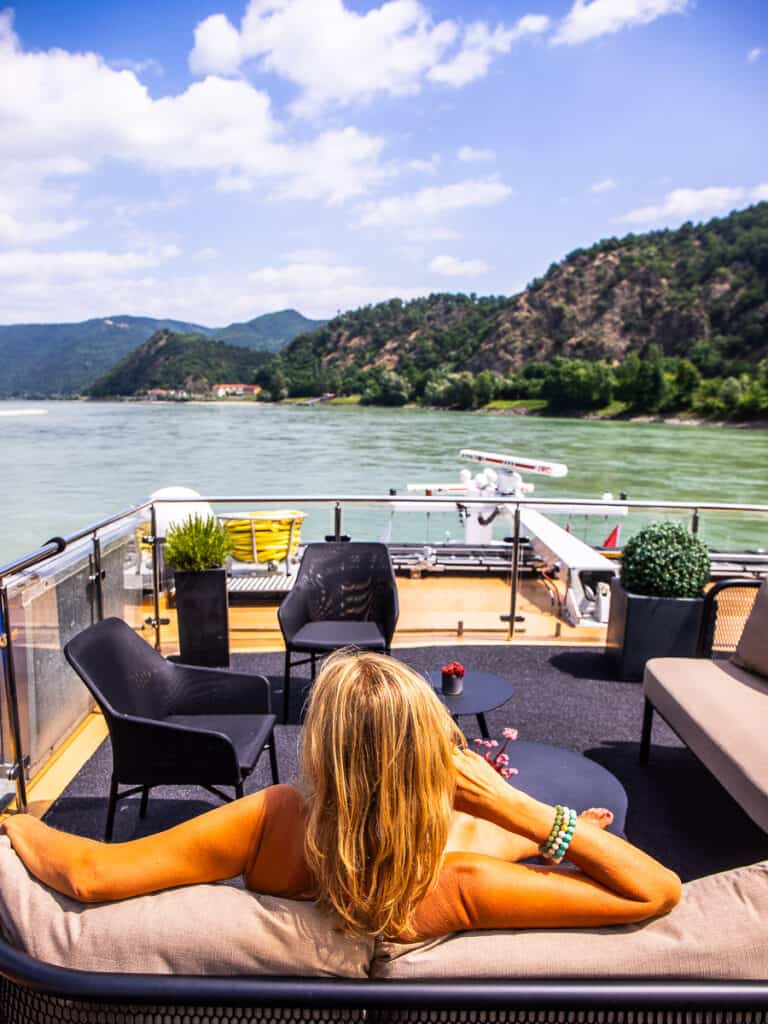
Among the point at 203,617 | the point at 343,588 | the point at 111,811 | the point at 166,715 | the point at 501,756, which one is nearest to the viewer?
the point at 501,756

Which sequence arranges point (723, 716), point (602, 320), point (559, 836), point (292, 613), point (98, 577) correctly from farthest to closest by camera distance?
point (602, 320)
point (292, 613)
point (98, 577)
point (723, 716)
point (559, 836)

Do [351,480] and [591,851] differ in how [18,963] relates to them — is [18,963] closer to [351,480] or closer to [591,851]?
[591,851]

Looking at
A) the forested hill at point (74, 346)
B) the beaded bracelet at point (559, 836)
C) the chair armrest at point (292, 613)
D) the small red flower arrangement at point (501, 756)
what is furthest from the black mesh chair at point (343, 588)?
the forested hill at point (74, 346)

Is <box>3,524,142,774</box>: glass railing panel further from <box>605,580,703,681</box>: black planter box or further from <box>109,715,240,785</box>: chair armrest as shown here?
<box>605,580,703,681</box>: black planter box

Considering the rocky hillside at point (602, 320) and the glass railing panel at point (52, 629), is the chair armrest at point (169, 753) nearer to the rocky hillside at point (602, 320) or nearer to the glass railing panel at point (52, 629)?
the glass railing panel at point (52, 629)

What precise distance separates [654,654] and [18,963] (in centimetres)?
374

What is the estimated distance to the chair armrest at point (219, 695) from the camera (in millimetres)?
2865

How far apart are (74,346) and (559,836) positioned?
139368 mm

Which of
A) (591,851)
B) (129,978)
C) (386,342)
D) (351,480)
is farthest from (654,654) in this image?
(386,342)

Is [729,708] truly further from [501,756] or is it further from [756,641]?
[501,756]

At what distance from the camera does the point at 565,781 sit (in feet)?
7.59

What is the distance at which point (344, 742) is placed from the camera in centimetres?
100

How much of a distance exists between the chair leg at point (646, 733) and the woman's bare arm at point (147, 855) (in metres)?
2.53

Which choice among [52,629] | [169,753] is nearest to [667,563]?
[169,753]
